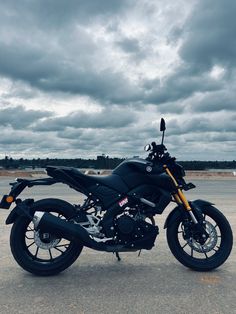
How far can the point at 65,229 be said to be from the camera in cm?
385

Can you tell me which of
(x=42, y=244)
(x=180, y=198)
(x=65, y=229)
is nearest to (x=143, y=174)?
(x=180, y=198)

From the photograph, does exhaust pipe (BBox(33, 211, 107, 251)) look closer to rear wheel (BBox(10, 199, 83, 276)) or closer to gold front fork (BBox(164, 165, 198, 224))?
rear wheel (BBox(10, 199, 83, 276))

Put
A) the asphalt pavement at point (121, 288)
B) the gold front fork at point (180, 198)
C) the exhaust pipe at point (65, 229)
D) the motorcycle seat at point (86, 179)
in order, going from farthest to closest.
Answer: the gold front fork at point (180, 198) → the motorcycle seat at point (86, 179) → the exhaust pipe at point (65, 229) → the asphalt pavement at point (121, 288)

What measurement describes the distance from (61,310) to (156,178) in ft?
5.88

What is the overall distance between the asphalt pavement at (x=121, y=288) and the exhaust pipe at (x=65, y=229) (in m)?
0.38

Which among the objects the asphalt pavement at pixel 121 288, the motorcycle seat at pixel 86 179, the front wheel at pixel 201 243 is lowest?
the asphalt pavement at pixel 121 288

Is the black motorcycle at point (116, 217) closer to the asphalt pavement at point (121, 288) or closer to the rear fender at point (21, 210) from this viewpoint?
the rear fender at point (21, 210)

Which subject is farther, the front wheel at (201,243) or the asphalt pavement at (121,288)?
the front wheel at (201,243)

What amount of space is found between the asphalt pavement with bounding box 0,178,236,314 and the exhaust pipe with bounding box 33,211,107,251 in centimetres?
38

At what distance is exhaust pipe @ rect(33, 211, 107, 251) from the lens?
385 cm

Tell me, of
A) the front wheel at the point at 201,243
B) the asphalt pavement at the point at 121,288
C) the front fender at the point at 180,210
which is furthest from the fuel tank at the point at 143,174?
the asphalt pavement at the point at 121,288

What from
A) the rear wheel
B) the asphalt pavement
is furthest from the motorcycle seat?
the asphalt pavement

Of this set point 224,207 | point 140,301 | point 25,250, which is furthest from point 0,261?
point 224,207

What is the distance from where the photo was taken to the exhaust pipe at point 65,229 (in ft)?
12.6
